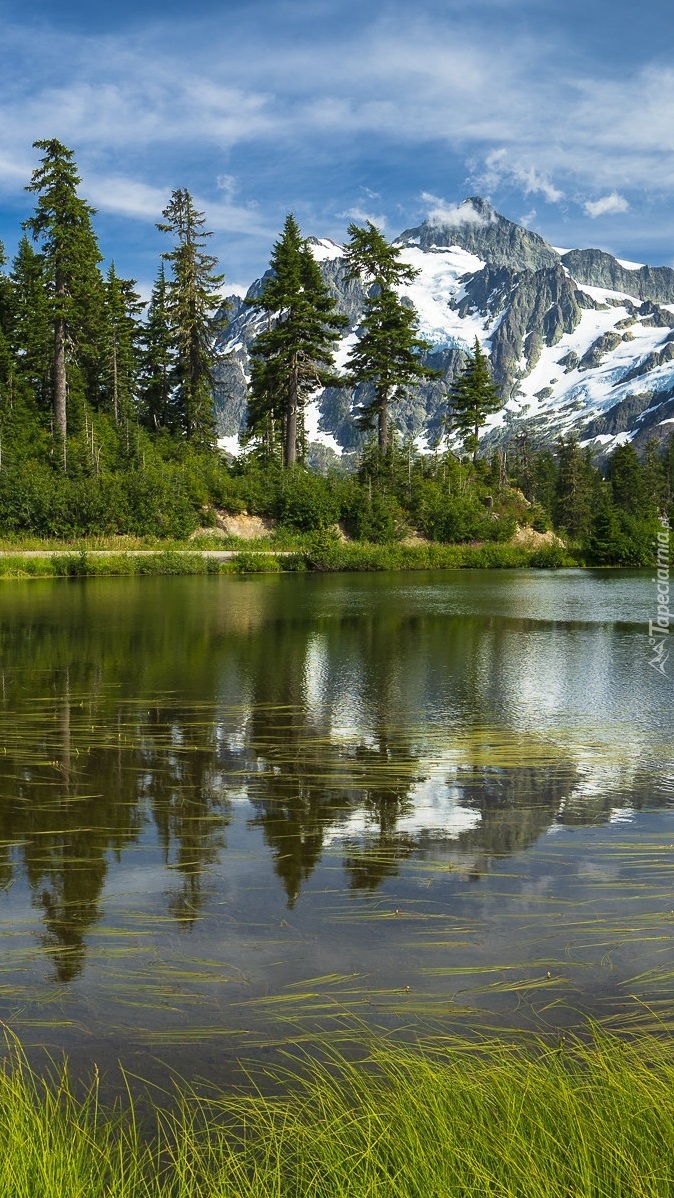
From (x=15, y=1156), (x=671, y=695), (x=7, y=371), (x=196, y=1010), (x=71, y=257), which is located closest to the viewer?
(x=15, y=1156)

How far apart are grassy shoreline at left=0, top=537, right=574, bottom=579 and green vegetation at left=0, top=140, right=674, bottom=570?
18 centimetres

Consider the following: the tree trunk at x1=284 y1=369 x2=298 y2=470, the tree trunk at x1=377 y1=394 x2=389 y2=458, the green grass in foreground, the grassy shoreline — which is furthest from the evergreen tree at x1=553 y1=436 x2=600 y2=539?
the green grass in foreground

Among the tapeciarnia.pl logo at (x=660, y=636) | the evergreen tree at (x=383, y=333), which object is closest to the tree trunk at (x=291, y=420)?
the evergreen tree at (x=383, y=333)

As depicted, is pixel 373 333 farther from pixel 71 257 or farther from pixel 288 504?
pixel 71 257

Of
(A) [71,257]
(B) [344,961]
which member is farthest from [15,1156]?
(A) [71,257]

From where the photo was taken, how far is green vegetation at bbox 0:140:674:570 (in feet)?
153

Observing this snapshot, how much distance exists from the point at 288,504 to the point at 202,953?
4749 centimetres

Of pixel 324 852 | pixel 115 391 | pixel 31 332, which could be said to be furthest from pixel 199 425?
pixel 324 852

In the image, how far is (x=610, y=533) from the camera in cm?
5591

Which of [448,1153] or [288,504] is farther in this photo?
[288,504]

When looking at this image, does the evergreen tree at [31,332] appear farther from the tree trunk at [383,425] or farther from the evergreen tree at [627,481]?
the evergreen tree at [627,481]

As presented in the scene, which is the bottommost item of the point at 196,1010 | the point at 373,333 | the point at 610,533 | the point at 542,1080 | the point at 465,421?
the point at 196,1010

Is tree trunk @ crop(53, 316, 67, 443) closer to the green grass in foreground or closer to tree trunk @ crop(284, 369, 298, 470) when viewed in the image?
tree trunk @ crop(284, 369, 298, 470)

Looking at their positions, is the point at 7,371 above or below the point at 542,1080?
above
